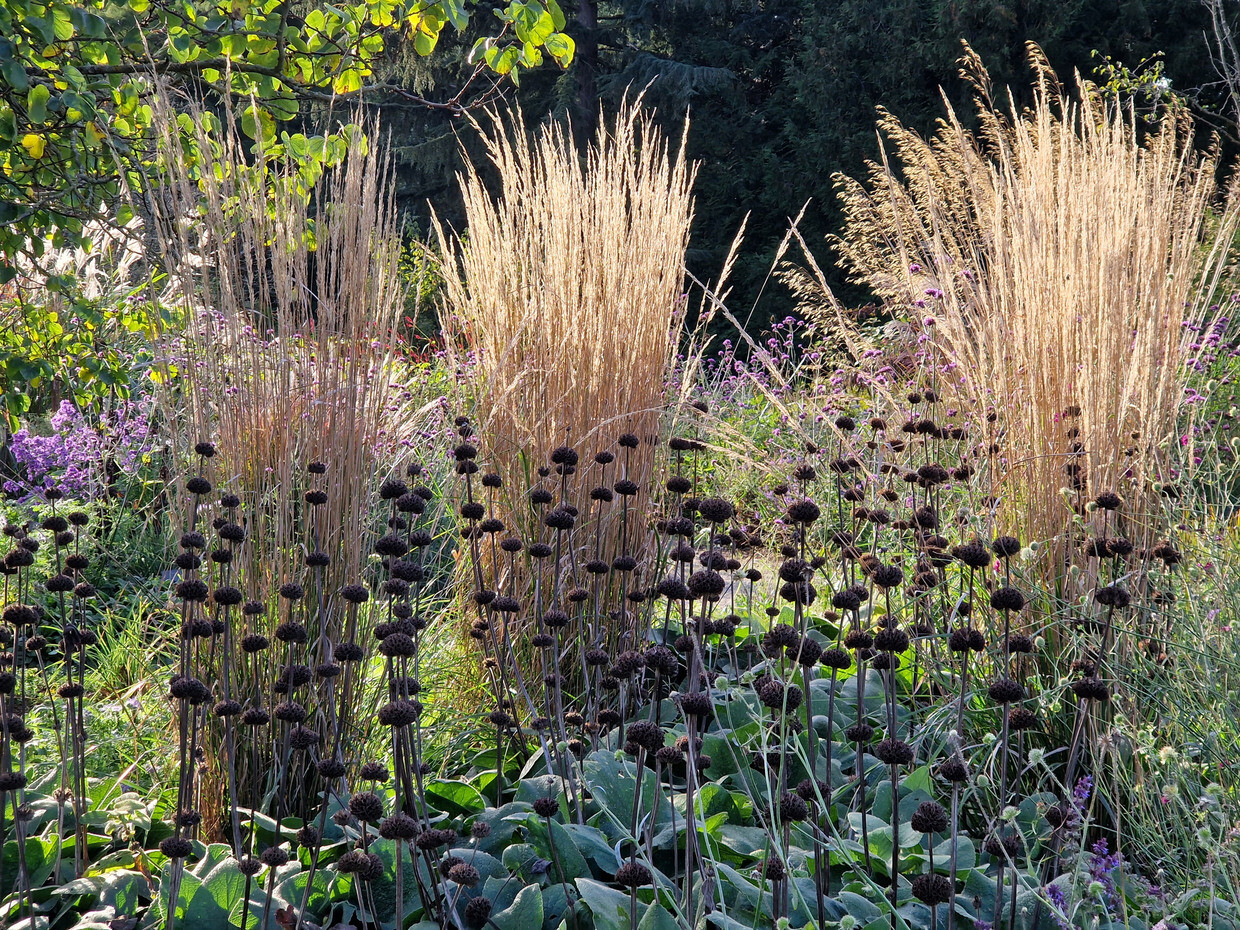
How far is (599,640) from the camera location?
2.51 m

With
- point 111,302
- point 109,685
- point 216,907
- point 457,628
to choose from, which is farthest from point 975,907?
point 111,302

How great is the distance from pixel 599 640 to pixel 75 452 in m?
2.67

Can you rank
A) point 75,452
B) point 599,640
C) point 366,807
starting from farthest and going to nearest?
point 75,452, point 599,640, point 366,807

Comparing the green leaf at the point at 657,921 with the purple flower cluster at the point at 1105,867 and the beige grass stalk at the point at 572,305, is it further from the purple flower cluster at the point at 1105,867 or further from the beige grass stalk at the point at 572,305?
the beige grass stalk at the point at 572,305

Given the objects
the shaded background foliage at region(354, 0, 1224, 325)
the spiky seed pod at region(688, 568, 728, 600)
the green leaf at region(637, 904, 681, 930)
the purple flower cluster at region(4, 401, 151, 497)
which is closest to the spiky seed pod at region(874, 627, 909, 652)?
the spiky seed pod at region(688, 568, 728, 600)

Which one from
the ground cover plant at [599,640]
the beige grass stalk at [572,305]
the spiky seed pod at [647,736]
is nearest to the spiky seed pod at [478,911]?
the ground cover plant at [599,640]

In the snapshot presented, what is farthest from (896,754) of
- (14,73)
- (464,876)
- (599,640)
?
(14,73)

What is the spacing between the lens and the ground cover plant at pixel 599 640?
1542mm

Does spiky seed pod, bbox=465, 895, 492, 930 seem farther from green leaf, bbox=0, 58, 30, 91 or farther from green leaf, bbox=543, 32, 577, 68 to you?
green leaf, bbox=543, 32, 577, 68

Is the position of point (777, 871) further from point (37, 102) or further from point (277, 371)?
point (37, 102)

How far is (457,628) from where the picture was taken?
284cm

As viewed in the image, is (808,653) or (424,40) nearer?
(808,653)

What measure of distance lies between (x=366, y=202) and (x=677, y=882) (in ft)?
4.93

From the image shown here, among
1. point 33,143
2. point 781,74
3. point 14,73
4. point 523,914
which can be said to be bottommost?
point 523,914
